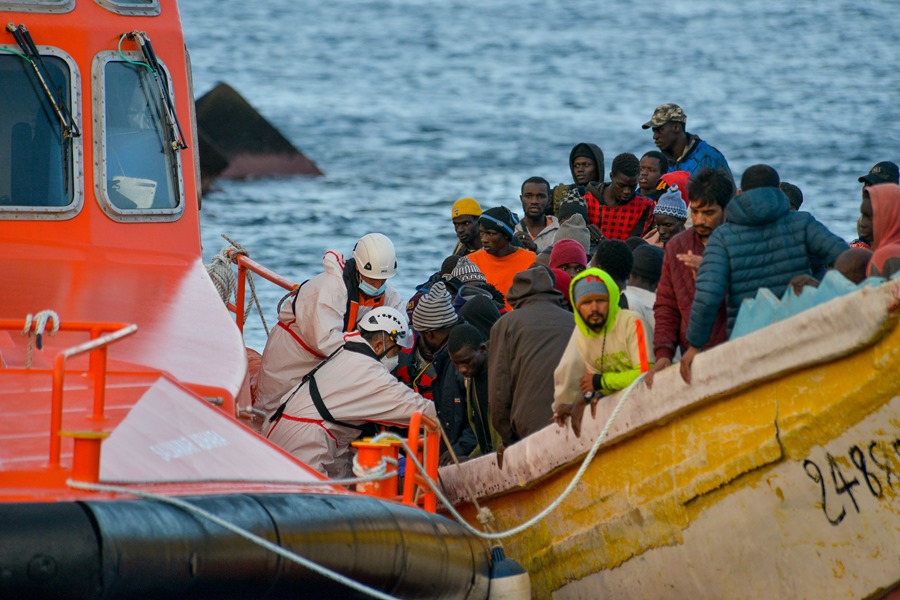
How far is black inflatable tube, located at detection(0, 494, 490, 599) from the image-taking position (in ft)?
15.2

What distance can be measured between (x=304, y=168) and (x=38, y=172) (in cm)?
2302

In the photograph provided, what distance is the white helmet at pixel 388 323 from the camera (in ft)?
25.1

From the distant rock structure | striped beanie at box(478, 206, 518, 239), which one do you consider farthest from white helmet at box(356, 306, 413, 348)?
the distant rock structure

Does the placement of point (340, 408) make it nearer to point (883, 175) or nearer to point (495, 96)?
point (883, 175)

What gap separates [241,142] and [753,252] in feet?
79.9

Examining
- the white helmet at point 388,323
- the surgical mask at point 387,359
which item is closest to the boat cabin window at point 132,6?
the white helmet at point 388,323

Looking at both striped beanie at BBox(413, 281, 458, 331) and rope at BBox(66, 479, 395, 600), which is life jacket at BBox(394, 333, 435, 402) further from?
rope at BBox(66, 479, 395, 600)

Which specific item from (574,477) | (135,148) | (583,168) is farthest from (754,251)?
(583,168)

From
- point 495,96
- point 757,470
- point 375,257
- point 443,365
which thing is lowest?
point 495,96

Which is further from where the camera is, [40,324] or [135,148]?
[135,148]

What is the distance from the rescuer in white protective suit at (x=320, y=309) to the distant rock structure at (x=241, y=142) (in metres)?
20.1

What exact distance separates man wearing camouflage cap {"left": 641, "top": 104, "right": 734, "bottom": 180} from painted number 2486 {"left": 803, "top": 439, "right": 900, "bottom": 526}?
13.0ft

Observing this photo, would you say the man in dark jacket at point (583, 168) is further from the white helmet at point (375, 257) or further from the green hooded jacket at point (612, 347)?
the green hooded jacket at point (612, 347)

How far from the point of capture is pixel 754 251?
573 centimetres
